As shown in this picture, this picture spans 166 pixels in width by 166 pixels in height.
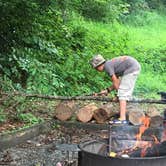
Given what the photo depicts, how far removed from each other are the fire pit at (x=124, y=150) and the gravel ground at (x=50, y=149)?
0.54 metres

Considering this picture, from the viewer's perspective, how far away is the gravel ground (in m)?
7.27

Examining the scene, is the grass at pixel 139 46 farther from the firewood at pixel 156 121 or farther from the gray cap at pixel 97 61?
the gray cap at pixel 97 61

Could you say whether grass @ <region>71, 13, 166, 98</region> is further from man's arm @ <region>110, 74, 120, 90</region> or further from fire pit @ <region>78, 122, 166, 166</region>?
fire pit @ <region>78, 122, 166, 166</region>

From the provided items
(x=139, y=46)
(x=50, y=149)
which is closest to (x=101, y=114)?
(x=50, y=149)

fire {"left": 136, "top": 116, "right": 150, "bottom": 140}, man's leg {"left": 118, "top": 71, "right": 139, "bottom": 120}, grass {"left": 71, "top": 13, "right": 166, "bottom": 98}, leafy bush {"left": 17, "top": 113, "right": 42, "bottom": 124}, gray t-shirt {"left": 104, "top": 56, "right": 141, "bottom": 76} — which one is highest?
grass {"left": 71, "top": 13, "right": 166, "bottom": 98}

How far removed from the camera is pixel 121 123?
28.8ft

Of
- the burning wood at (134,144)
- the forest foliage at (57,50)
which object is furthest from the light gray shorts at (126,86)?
the burning wood at (134,144)

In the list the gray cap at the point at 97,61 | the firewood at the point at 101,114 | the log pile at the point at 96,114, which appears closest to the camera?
the gray cap at the point at 97,61

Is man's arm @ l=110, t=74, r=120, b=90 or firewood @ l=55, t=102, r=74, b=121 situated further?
firewood @ l=55, t=102, r=74, b=121

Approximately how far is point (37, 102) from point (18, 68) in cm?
144

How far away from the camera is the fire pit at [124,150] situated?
500 centimetres

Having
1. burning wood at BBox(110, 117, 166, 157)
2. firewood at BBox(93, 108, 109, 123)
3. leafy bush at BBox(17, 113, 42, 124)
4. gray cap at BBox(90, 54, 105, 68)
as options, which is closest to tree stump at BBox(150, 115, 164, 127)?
firewood at BBox(93, 108, 109, 123)

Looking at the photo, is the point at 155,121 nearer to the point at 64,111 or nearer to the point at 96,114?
the point at 96,114

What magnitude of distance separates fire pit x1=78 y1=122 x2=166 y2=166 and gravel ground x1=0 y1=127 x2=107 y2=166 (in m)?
0.54
